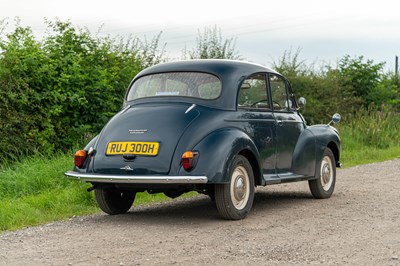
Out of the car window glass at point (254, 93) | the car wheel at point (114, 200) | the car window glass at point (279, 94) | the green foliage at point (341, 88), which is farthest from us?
the green foliage at point (341, 88)

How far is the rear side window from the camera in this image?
8570 millimetres

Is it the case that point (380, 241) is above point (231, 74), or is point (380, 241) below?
below

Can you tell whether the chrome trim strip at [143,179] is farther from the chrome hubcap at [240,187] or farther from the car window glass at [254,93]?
the car window glass at [254,93]

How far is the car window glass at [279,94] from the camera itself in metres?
9.58

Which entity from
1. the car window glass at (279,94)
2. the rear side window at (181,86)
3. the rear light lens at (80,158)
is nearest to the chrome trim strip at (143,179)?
the rear light lens at (80,158)

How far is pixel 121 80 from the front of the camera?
14500 mm

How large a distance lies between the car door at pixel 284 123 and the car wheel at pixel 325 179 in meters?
0.72

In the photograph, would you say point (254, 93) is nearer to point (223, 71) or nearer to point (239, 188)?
point (223, 71)

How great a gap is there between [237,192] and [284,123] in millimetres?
1710

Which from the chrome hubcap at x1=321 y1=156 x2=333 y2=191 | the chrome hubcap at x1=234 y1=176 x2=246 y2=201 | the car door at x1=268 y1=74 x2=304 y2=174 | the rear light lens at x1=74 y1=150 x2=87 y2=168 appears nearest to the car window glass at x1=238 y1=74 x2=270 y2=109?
the car door at x1=268 y1=74 x2=304 y2=174

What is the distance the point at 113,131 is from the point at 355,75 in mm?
17223

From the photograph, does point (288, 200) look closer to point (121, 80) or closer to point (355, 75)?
point (121, 80)

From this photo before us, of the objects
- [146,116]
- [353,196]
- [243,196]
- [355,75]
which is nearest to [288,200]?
[353,196]

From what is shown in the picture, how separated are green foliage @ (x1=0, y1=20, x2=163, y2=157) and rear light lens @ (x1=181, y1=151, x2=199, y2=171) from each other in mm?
5028
